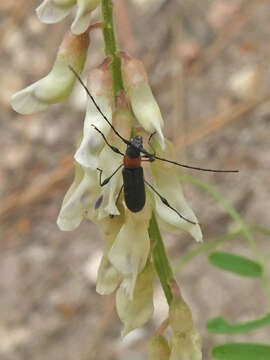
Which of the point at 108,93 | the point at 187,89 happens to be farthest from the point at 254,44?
the point at 108,93

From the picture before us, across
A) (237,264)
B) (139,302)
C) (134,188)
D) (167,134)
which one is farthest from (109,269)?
(167,134)

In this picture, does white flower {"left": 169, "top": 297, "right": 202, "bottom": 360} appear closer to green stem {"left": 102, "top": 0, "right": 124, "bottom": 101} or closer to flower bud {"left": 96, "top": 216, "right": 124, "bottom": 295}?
flower bud {"left": 96, "top": 216, "right": 124, "bottom": 295}

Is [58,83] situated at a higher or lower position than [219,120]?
higher

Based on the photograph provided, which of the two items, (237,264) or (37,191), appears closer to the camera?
(237,264)

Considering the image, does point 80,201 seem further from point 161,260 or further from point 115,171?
point 161,260

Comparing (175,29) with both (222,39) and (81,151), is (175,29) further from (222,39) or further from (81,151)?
(81,151)

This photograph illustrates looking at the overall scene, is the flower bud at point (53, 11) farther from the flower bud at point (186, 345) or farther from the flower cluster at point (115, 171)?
the flower bud at point (186, 345)
